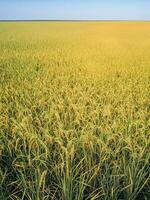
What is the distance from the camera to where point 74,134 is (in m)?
3.34

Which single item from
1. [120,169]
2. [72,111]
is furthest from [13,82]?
[120,169]

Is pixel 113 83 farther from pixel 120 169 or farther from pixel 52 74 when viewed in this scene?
pixel 120 169

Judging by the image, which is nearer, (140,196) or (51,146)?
(140,196)

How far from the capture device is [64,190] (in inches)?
91.0

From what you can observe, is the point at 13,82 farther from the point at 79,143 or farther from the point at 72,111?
the point at 79,143

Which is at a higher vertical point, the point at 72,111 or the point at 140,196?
the point at 72,111

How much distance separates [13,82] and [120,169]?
12.4ft

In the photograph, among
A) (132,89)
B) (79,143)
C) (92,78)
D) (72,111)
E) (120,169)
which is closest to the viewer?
(120,169)

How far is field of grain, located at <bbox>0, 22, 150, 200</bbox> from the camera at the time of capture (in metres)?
2.49

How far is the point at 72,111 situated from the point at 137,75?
125 inches

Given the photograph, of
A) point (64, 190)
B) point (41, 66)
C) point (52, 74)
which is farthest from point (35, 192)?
point (41, 66)

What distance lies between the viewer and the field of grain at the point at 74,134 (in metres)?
2.49

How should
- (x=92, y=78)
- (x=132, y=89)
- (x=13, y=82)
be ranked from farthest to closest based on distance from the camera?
(x=92, y=78), (x=13, y=82), (x=132, y=89)

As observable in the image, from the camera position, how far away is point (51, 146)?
9.87 feet
